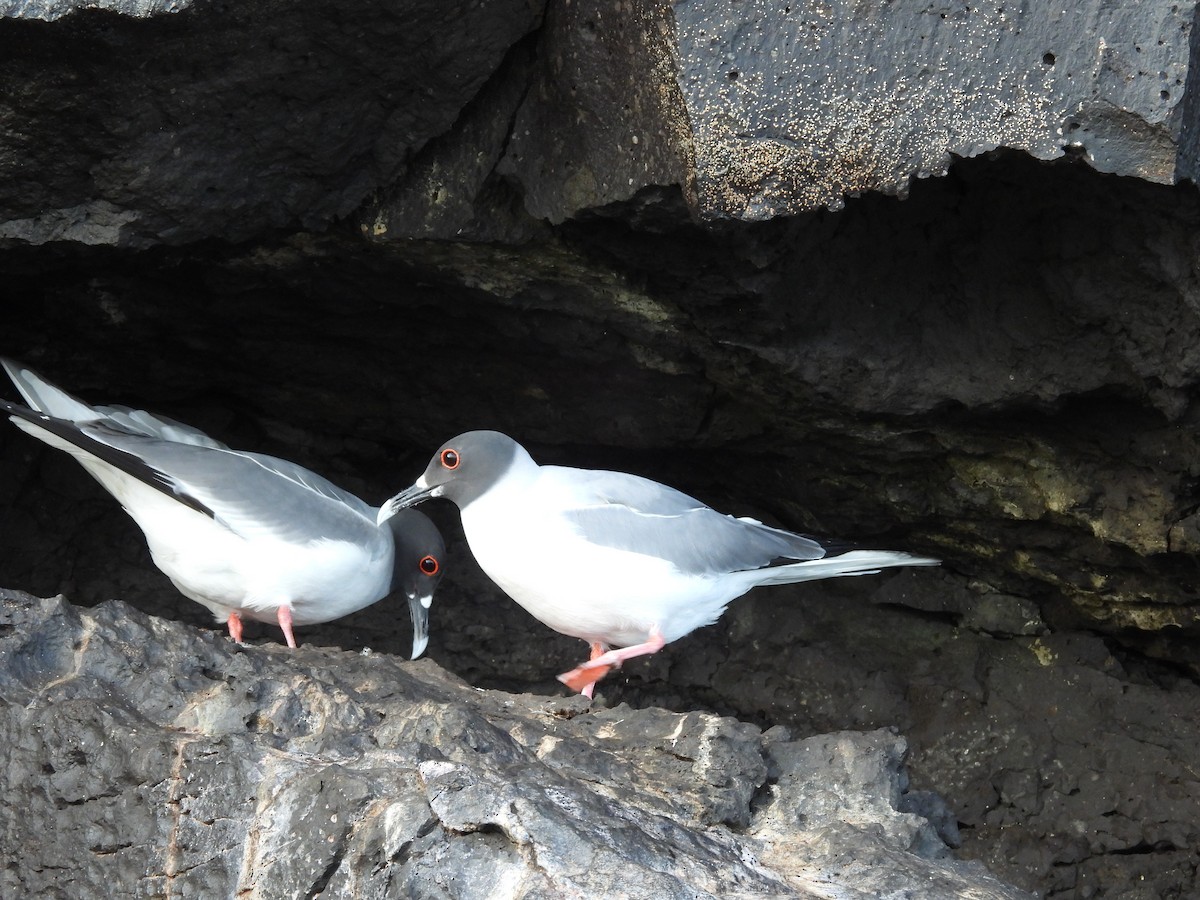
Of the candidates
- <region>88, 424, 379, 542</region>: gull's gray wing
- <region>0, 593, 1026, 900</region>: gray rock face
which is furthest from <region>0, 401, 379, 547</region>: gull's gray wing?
<region>0, 593, 1026, 900</region>: gray rock face

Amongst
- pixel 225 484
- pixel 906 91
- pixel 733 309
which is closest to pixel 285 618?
pixel 225 484

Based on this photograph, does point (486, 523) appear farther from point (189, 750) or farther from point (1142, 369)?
point (1142, 369)

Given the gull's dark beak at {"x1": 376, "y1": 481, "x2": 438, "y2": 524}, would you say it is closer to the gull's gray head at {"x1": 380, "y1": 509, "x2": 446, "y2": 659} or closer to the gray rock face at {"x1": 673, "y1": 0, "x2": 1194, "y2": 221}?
the gull's gray head at {"x1": 380, "y1": 509, "x2": 446, "y2": 659}

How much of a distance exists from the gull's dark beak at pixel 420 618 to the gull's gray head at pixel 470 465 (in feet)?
2.94

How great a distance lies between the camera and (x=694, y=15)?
338 centimetres

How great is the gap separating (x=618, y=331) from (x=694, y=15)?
4.41 ft

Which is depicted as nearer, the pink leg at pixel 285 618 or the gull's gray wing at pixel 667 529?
the gull's gray wing at pixel 667 529

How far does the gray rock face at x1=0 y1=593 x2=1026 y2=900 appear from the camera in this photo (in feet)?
8.79

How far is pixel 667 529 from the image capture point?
428 centimetres

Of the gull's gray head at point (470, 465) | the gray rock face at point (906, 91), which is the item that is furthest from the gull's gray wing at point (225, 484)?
the gray rock face at point (906, 91)

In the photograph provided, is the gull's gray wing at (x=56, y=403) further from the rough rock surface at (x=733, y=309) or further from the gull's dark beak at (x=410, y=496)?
the gull's dark beak at (x=410, y=496)

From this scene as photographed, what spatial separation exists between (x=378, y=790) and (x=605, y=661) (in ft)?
4.96

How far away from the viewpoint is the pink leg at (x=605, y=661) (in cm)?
423

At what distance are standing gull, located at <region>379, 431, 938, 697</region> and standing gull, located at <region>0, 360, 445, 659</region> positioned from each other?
0.29 metres
